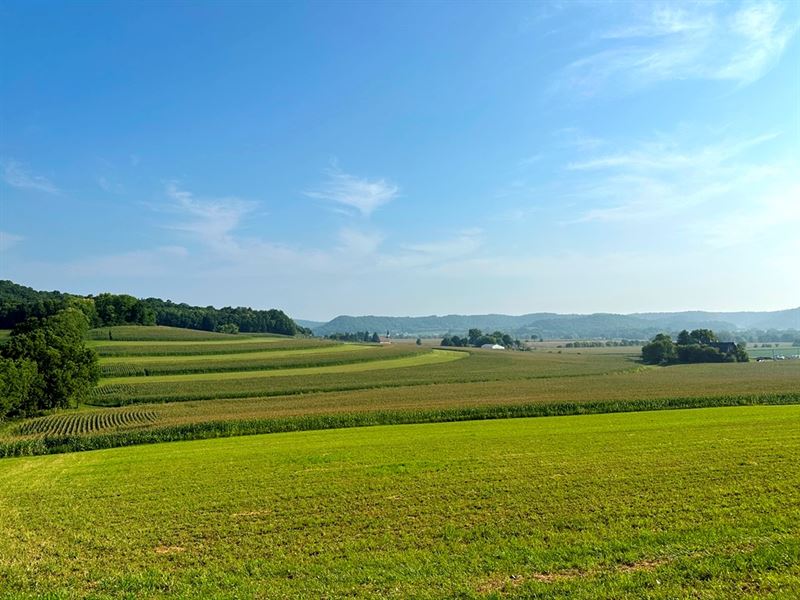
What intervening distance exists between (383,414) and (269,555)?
1173 inches

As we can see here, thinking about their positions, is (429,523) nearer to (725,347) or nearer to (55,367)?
(55,367)

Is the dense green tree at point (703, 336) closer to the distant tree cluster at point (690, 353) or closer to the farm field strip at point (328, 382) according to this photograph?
the distant tree cluster at point (690, 353)

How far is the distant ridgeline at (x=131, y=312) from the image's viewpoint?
122125mm

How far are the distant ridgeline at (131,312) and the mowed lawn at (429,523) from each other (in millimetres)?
112920

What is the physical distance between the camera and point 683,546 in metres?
11.5

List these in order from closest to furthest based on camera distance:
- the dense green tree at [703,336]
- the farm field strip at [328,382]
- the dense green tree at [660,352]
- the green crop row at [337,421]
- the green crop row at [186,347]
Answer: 1. the green crop row at [337,421]
2. the farm field strip at [328,382]
3. the green crop row at [186,347]
4. the dense green tree at [660,352]
5. the dense green tree at [703,336]

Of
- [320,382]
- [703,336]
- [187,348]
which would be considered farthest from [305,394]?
[703,336]

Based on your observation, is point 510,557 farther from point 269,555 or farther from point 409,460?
point 409,460

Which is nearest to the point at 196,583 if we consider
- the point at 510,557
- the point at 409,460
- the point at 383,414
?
the point at 510,557

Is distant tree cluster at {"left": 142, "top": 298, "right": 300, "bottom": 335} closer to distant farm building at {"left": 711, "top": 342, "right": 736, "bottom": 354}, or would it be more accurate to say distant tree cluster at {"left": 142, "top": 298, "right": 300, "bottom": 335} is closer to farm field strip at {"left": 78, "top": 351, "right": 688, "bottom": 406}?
farm field strip at {"left": 78, "top": 351, "right": 688, "bottom": 406}

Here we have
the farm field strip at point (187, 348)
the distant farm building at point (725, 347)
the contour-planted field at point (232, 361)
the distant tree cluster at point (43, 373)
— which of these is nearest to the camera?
the distant tree cluster at point (43, 373)

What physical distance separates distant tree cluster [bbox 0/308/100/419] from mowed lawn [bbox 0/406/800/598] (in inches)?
1113

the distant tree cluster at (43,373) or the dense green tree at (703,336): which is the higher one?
the dense green tree at (703,336)

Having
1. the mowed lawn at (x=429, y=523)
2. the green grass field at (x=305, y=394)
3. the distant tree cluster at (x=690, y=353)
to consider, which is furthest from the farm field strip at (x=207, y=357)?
the distant tree cluster at (x=690, y=353)
